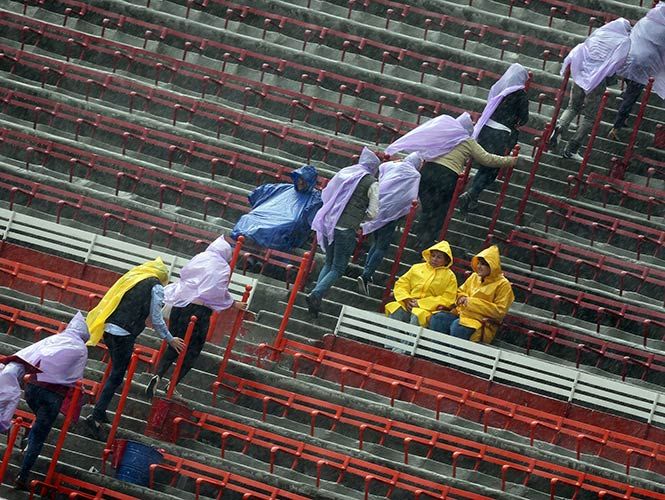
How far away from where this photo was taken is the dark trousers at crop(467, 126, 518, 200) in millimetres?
17875

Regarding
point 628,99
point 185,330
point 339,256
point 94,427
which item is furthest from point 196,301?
point 628,99

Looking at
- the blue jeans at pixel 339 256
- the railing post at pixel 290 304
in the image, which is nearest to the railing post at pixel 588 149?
the blue jeans at pixel 339 256

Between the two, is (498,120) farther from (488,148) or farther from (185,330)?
(185,330)

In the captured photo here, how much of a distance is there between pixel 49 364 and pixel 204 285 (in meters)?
1.68

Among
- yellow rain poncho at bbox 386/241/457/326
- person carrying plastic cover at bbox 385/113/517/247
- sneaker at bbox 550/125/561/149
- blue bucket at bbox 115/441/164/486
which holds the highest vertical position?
sneaker at bbox 550/125/561/149

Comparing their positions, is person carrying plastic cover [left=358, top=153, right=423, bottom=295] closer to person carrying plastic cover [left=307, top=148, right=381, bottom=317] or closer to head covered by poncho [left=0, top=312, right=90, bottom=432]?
person carrying plastic cover [left=307, top=148, right=381, bottom=317]

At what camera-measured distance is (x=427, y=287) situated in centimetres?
1622

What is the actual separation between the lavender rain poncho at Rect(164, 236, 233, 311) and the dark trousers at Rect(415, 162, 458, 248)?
3.05 meters

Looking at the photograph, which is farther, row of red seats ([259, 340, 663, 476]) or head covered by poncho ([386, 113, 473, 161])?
head covered by poncho ([386, 113, 473, 161])

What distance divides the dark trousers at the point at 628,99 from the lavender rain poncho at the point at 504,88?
179 cm

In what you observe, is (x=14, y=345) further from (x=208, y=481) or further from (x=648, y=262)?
(x=648, y=262)

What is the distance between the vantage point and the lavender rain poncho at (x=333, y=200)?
1631 cm

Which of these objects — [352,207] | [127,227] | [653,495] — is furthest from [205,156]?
[653,495]

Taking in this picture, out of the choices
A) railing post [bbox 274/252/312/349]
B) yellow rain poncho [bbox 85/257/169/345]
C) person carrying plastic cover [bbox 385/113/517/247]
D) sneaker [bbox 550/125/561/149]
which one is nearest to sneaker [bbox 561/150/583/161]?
sneaker [bbox 550/125/561/149]
